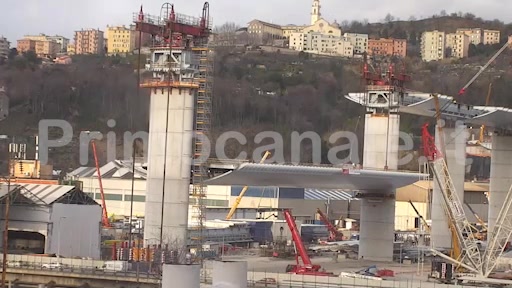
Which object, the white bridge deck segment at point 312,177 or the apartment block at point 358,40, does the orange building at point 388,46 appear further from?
the white bridge deck segment at point 312,177

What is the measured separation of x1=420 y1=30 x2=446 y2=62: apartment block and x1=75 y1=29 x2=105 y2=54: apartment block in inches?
2111

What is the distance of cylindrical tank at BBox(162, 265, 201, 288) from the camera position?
85.0ft

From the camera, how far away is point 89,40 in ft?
590

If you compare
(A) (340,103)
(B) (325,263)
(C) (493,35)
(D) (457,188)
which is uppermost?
(C) (493,35)

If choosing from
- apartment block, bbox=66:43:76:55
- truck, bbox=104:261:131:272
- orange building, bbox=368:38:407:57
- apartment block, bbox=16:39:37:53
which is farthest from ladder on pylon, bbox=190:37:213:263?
orange building, bbox=368:38:407:57

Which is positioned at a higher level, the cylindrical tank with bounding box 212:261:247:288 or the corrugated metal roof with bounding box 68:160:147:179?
the corrugated metal roof with bounding box 68:160:147:179

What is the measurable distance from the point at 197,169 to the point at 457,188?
20.3 metres

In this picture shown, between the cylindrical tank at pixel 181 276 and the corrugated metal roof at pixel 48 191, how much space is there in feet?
96.1

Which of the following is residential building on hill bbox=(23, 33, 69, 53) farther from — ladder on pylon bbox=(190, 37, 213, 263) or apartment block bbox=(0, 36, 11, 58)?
ladder on pylon bbox=(190, 37, 213, 263)

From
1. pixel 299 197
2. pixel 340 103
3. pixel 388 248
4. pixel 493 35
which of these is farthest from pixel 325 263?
pixel 493 35

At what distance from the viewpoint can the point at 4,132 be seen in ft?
366

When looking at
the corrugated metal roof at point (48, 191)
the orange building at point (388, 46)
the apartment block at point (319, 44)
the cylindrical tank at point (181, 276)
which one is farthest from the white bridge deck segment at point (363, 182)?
the orange building at point (388, 46)

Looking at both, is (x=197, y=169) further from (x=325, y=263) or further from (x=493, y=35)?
(x=493, y=35)

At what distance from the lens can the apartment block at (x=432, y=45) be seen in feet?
618
